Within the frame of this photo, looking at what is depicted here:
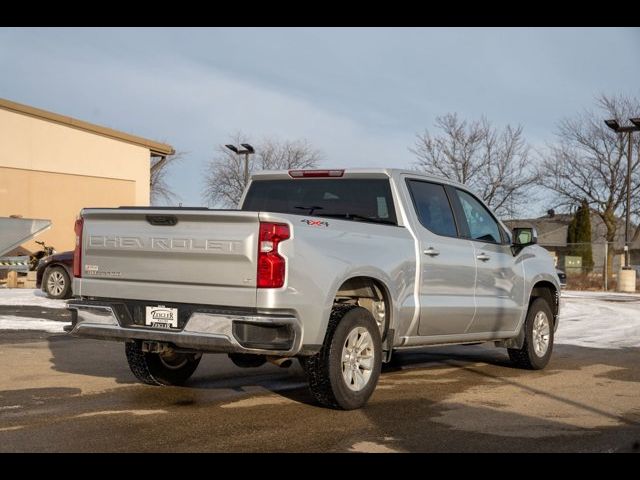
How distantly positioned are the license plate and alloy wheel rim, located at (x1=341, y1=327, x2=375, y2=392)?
132 centimetres

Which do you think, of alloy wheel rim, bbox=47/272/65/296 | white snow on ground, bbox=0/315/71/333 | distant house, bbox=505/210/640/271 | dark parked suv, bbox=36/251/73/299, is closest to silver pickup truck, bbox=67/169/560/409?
white snow on ground, bbox=0/315/71/333

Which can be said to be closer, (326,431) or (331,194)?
(326,431)

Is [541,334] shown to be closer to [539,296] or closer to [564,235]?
[539,296]

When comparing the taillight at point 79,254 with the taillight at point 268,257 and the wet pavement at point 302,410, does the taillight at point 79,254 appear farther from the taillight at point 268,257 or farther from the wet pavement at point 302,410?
the taillight at point 268,257

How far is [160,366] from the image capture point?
7.66m

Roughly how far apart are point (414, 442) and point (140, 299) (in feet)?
7.91

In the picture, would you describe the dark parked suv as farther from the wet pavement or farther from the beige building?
the beige building

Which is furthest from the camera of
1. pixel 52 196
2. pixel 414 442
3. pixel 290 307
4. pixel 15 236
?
pixel 52 196

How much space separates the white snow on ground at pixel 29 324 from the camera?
1284 cm

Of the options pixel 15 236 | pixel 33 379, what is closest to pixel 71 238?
pixel 15 236

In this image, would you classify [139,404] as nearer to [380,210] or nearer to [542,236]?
[380,210]

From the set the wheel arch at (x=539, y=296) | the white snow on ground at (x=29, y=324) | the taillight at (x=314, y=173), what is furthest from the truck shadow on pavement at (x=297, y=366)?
the taillight at (x=314, y=173)

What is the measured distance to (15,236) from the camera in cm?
2306

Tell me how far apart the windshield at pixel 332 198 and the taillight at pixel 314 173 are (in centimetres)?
5
